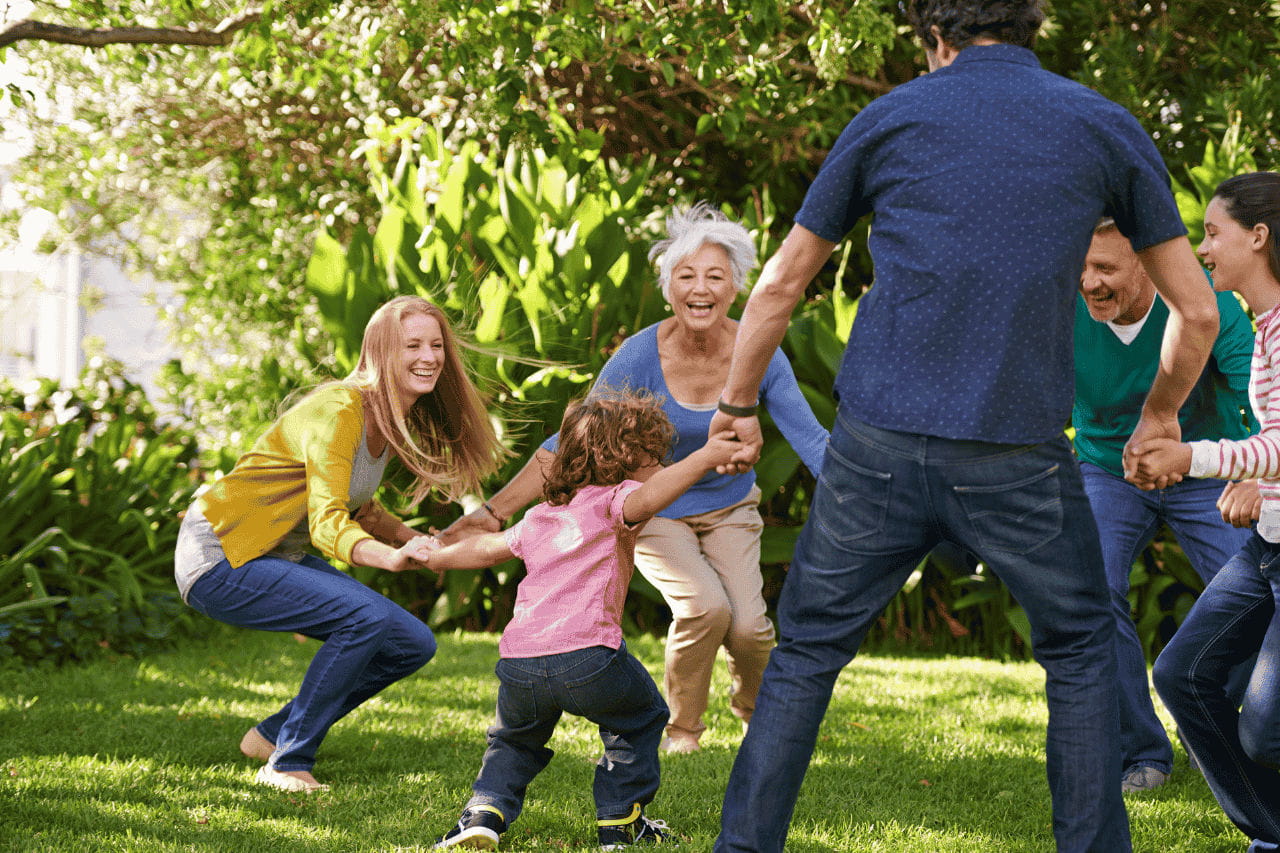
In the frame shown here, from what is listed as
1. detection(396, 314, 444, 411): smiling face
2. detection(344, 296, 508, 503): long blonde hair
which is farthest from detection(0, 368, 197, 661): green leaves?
detection(396, 314, 444, 411): smiling face

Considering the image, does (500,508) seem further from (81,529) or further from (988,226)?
(81,529)

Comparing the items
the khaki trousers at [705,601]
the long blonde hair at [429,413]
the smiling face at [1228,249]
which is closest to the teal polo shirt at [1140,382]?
the smiling face at [1228,249]

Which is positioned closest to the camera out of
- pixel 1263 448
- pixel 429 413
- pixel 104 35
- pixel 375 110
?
pixel 1263 448

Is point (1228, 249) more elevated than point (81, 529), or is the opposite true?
point (1228, 249)

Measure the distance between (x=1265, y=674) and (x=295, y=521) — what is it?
2706 millimetres

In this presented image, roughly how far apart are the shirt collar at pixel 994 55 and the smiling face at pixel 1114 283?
1416 millimetres

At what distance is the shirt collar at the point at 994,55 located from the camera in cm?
251

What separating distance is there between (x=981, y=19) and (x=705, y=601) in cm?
225

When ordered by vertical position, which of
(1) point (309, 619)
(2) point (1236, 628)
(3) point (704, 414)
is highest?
(3) point (704, 414)

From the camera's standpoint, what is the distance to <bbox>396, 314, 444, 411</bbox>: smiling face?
3.96 m

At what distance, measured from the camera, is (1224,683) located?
315 cm

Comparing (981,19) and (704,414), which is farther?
Answer: (704,414)

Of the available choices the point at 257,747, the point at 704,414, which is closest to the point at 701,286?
the point at 704,414

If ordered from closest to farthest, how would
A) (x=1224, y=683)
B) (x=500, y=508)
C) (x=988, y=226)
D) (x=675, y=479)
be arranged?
(x=988, y=226) → (x=675, y=479) → (x=1224, y=683) → (x=500, y=508)
